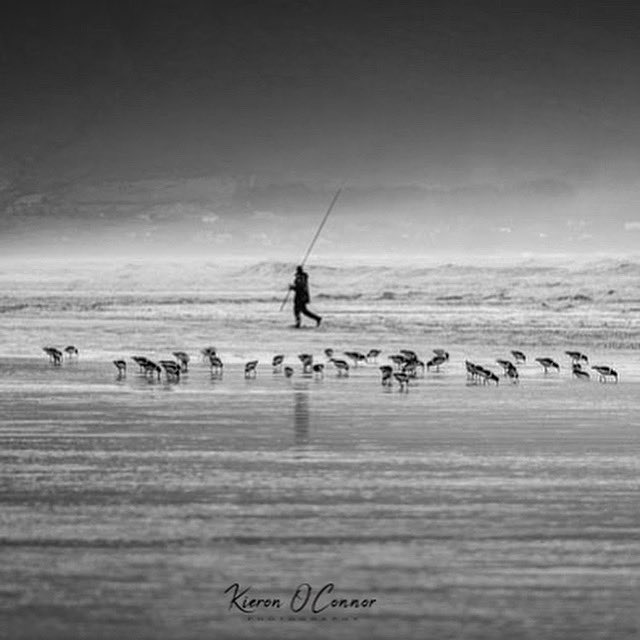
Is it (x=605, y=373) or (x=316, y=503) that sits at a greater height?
(x=605, y=373)

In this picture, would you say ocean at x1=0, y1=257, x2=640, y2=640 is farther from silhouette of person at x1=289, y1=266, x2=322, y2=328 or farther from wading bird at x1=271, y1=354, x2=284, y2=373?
silhouette of person at x1=289, y1=266, x2=322, y2=328

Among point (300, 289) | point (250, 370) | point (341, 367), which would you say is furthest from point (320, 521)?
point (300, 289)

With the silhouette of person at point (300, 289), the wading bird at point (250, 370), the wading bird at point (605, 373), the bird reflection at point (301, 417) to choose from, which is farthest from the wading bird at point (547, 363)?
the silhouette of person at point (300, 289)

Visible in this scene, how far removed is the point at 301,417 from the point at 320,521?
6.98 metres

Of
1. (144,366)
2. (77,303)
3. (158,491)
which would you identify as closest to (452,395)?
(144,366)

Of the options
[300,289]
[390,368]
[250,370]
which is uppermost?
[300,289]

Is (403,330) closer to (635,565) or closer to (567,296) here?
(567,296)

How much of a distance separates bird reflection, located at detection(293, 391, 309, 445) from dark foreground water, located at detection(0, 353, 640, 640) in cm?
4

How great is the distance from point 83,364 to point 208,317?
18.3 meters

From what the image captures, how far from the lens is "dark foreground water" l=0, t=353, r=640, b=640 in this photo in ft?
25.4

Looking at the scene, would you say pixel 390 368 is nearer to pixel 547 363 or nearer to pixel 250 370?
pixel 250 370

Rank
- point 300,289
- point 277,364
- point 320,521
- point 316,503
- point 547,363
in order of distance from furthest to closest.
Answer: point 300,289, point 277,364, point 547,363, point 316,503, point 320,521

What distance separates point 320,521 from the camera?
10.0 m

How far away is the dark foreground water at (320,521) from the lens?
7746mm
